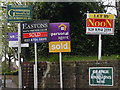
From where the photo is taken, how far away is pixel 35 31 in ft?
28.7

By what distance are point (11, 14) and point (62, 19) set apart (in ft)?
10.3

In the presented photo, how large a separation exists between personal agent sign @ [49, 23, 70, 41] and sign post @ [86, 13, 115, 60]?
94cm

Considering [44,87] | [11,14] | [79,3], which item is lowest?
[44,87]

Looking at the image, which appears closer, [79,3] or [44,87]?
[44,87]

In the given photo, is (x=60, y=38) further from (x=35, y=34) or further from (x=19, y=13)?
(x=19, y=13)

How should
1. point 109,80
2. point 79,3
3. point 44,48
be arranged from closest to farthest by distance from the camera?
point 109,80
point 44,48
point 79,3

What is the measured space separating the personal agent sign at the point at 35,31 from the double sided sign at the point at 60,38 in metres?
0.33

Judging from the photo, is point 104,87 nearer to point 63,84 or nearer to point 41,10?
point 63,84

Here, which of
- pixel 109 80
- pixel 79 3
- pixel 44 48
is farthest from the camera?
pixel 79 3

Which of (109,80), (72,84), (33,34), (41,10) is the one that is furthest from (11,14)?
(109,80)

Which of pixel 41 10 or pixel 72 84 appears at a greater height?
pixel 41 10

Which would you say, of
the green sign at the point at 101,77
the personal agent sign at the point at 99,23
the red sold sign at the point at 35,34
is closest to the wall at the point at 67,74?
the green sign at the point at 101,77

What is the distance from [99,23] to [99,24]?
44 millimetres

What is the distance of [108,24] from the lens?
29.8 ft
